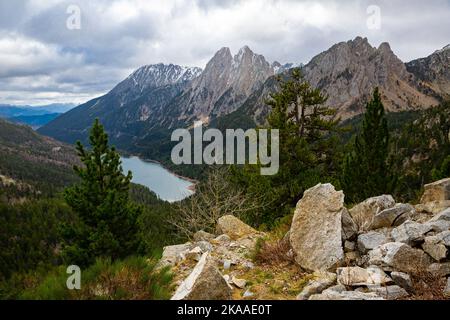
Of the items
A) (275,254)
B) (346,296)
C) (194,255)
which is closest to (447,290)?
(346,296)

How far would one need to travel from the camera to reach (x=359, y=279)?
7.45 metres

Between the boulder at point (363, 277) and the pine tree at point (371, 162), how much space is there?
18602 mm

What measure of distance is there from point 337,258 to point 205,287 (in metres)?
3.57

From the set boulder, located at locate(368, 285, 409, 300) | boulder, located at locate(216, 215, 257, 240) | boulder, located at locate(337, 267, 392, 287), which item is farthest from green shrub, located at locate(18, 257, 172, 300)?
boulder, located at locate(216, 215, 257, 240)

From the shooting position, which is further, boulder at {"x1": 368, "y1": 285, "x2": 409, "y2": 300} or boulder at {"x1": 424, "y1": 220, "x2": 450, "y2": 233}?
boulder at {"x1": 424, "y1": 220, "x2": 450, "y2": 233}

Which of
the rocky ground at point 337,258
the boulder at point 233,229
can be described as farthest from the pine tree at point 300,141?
the rocky ground at point 337,258

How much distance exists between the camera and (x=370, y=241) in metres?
9.20

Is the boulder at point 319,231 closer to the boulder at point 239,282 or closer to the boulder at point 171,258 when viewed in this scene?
the boulder at point 239,282

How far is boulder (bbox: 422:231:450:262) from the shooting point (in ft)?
24.6

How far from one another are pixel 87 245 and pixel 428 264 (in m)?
21.5

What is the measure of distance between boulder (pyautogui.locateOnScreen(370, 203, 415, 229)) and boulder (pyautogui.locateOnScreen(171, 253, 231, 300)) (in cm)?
523

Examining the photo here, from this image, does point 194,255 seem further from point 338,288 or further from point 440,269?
point 440,269

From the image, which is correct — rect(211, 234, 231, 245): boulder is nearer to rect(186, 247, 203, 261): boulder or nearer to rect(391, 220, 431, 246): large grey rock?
rect(186, 247, 203, 261): boulder
